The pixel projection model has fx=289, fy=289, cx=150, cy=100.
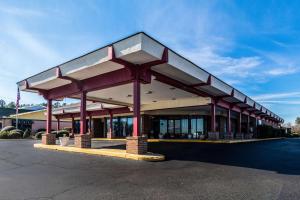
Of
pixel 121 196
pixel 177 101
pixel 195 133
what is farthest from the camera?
pixel 195 133

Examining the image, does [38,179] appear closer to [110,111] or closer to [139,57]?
[139,57]

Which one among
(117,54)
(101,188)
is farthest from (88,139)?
(101,188)

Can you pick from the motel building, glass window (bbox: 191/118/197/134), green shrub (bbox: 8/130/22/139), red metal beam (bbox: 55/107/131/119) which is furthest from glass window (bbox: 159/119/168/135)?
green shrub (bbox: 8/130/22/139)

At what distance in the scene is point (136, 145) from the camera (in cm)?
1280

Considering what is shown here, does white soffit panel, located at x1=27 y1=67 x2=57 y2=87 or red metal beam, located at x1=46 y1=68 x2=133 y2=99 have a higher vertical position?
white soffit panel, located at x1=27 y1=67 x2=57 y2=87

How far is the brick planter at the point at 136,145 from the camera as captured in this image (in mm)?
12773

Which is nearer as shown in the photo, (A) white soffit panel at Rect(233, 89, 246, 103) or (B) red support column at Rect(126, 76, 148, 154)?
(B) red support column at Rect(126, 76, 148, 154)

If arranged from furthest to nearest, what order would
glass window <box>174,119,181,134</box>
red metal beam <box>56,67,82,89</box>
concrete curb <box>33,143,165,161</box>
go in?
glass window <box>174,119,181,134</box> → red metal beam <box>56,67,82,89</box> → concrete curb <box>33,143,165,161</box>

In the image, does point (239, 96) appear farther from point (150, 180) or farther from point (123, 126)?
point (150, 180)

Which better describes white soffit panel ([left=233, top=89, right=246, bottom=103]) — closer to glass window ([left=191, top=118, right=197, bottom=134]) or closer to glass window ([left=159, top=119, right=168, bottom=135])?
glass window ([left=191, top=118, right=197, bottom=134])

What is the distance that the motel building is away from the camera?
42.9 feet

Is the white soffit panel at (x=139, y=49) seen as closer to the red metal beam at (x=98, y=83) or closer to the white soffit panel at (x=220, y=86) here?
the red metal beam at (x=98, y=83)

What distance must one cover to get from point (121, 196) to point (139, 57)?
7521 mm

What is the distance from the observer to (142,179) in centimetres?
816
